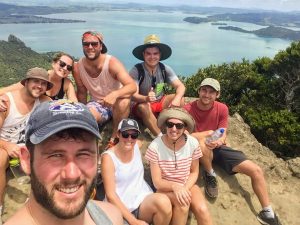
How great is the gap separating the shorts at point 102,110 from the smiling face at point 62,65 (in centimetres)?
71

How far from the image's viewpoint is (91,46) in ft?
19.1

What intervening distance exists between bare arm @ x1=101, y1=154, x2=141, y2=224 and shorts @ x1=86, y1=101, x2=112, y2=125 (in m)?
1.62

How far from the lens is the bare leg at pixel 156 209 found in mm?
4262

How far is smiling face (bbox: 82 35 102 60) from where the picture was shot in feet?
19.0

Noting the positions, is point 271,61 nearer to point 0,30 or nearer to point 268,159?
point 268,159

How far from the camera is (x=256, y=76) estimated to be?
2238cm

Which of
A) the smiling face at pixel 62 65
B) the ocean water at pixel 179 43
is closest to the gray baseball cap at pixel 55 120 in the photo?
the smiling face at pixel 62 65

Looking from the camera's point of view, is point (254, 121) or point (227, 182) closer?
point (227, 182)

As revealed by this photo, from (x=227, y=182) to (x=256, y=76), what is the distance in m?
17.4

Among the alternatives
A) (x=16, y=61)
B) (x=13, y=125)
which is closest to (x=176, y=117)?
(x=13, y=125)

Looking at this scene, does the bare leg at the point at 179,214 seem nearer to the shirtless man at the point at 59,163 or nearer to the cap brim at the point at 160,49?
the shirtless man at the point at 59,163

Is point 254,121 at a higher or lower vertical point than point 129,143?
lower

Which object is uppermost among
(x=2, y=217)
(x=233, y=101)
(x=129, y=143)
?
(x=129, y=143)

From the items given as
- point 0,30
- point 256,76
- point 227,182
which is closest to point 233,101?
point 256,76
